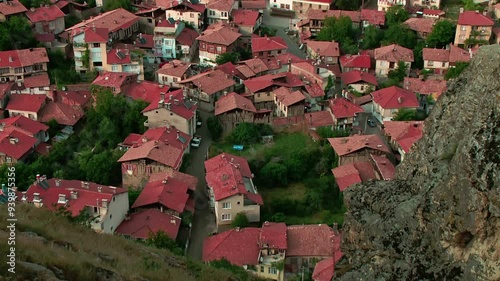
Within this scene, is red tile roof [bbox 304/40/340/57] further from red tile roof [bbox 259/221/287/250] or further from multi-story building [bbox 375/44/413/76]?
red tile roof [bbox 259/221/287/250]

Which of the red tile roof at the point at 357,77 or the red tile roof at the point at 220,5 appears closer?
the red tile roof at the point at 357,77

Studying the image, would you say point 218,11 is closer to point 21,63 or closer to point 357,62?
point 357,62

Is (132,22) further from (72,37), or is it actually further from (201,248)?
(201,248)

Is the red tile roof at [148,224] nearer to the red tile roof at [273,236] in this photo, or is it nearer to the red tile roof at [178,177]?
the red tile roof at [178,177]

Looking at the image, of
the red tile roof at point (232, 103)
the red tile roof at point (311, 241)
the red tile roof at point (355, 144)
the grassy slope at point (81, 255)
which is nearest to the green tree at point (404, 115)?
the red tile roof at point (355, 144)

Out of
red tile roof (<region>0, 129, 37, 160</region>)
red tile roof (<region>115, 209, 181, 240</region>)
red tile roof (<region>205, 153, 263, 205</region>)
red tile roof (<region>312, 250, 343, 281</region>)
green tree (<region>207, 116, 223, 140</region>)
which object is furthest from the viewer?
green tree (<region>207, 116, 223, 140</region>)

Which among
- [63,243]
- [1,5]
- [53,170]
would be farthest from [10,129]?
[63,243]

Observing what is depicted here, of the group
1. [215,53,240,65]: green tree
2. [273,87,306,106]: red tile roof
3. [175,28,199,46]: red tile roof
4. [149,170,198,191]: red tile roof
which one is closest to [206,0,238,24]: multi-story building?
[175,28,199,46]: red tile roof
